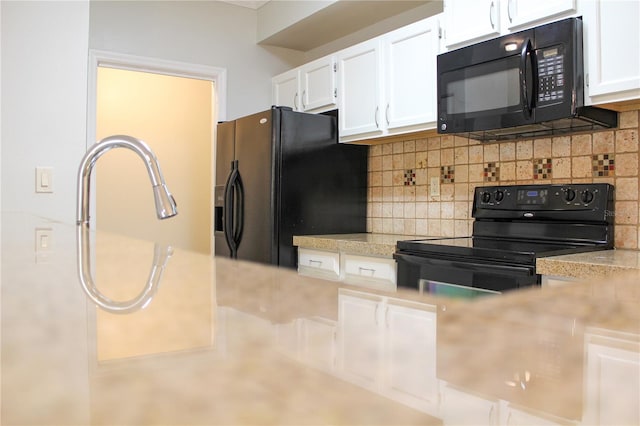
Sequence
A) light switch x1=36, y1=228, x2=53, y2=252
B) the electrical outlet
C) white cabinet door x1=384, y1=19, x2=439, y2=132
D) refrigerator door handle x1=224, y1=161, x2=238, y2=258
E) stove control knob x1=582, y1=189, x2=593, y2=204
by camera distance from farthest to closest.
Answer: refrigerator door handle x1=224, y1=161, x2=238, y2=258 → the electrical outlet → white cabinet door x1=384, y1=19, x2=439, y2=132 → stove control knob x1=582, y1=189, x2=593, y2=204 → light switch x1=36, y1=228, x2=53, y2=252

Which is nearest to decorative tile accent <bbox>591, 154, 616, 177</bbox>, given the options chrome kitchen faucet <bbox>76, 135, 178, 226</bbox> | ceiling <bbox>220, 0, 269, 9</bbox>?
chrome kitchen faucet <bbox>76, 135, 178, 226</bbox>

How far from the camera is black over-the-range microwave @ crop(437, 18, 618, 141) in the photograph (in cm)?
207

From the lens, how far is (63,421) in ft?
0.38

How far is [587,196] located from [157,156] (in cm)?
369

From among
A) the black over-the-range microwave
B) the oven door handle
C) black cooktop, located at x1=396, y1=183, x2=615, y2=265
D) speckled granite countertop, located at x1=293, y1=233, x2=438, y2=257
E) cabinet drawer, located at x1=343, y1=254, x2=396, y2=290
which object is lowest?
cabinet drawer, located at x1=343, y1=254, x2=396, y2=290

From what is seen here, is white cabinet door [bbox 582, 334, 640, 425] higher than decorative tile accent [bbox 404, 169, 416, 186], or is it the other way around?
decorative tile accent [bbox 404, 169, 416, 186]

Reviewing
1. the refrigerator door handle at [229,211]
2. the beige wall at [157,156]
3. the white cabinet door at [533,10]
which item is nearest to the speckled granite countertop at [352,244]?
the refrigerator door handle at [229,211]

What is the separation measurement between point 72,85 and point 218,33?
1.73 metres

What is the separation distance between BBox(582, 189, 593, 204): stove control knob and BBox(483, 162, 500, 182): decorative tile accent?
511mm

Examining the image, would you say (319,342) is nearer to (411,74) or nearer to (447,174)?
(411,74)

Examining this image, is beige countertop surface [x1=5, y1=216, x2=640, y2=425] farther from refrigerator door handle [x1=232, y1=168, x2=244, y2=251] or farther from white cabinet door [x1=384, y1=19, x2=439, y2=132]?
refrigerator door handle [x1=232, y1=168, x2=244, y2=251]

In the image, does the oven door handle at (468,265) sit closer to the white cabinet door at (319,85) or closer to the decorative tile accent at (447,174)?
the decorative tile accent at (447,174)

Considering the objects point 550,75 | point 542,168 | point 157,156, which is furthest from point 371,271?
point 157,156

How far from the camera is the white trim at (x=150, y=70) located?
345cm
